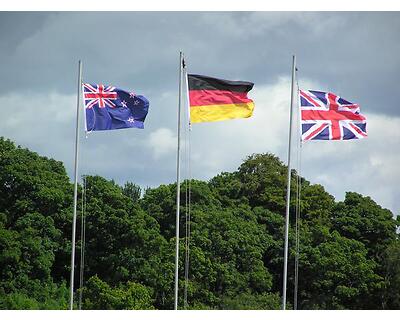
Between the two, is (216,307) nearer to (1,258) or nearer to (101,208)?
(101,208)

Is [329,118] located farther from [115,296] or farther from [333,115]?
[115,296]

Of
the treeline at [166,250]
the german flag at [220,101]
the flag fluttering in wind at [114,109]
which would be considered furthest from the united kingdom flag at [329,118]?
the treeline at [166,250]

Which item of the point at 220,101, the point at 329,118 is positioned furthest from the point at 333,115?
the point at 220,101

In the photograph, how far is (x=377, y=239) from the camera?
42938 millimetres

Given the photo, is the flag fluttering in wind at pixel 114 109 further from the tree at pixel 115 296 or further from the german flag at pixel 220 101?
the tree at pixel 115 296

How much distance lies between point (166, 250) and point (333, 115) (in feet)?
51.7

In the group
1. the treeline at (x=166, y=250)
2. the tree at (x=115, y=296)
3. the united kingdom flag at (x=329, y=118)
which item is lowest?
the tree at (x=115, y=296)

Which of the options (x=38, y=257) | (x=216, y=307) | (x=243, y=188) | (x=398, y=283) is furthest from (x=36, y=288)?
(x=398, y=283)

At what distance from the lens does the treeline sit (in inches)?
1458

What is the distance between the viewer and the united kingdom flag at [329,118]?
2495 cm

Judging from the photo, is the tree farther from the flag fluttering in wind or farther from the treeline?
the flag fluttering in wind

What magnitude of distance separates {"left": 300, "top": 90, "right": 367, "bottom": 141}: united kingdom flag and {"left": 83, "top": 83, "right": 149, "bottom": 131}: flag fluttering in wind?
16.0 ft

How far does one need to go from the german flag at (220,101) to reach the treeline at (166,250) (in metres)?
13.8
